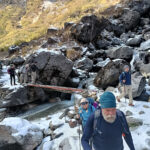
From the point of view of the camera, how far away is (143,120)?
242 inches

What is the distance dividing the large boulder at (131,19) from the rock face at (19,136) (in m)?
28.5

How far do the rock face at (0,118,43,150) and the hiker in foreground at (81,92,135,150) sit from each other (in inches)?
162

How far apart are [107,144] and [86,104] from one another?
190cm

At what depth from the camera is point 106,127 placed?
213 centimetres

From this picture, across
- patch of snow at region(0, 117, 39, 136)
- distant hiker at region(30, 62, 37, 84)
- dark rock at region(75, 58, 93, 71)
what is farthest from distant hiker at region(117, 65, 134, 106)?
dark rock at region(75, 58, 93, 71)

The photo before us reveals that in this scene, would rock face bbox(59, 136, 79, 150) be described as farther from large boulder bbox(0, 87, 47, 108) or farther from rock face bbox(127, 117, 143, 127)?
large boulder bbox(0, 87, 47, 108)

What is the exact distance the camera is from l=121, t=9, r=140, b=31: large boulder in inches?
A: 1171

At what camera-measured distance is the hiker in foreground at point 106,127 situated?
6.97ft

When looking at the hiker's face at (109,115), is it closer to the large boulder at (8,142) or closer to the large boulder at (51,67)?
the large boulder at (8,142)

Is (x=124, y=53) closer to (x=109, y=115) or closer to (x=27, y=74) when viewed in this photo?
(x=27, y=74)

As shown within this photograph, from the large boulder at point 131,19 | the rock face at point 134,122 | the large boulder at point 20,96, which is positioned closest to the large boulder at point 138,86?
the rock face at point 134,122

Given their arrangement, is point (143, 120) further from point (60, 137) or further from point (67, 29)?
point (67, 29)

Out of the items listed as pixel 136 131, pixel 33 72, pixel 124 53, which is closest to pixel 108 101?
pixel 136 131

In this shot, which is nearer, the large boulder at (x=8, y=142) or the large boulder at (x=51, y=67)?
the large boulder at (x=8, y=142)
